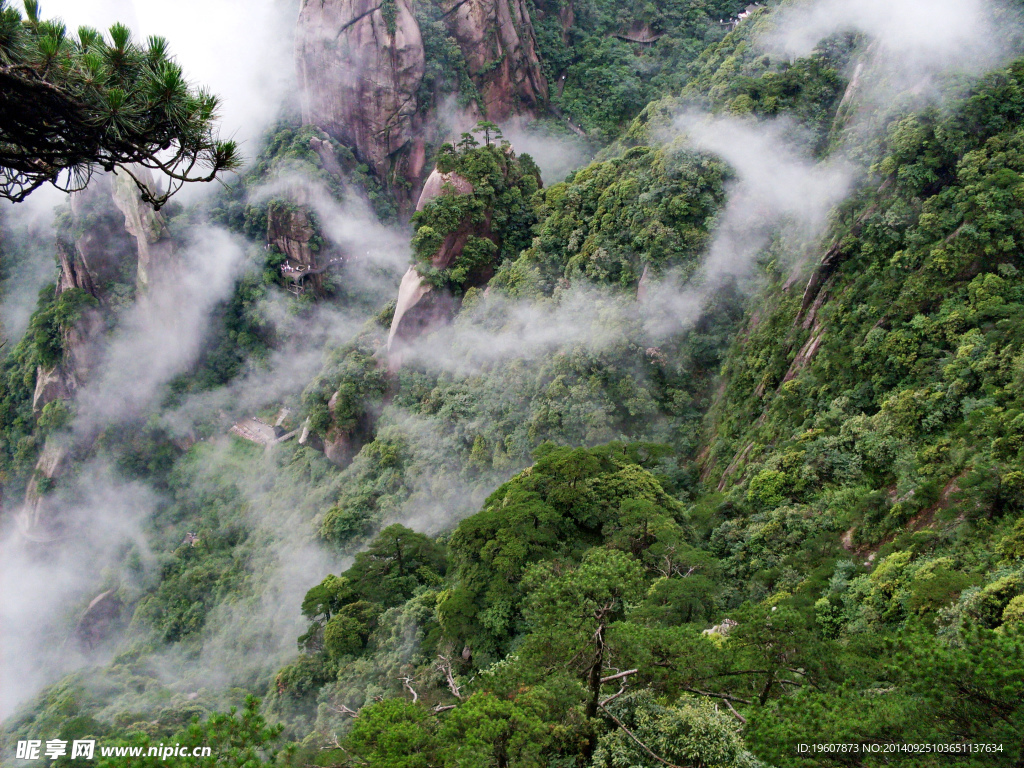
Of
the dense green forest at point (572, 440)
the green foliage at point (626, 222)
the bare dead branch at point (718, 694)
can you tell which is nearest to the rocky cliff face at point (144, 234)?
the dense green forest at point (572, 440)

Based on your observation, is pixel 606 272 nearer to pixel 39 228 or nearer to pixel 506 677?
pixel 506 677

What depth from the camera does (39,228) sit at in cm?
5081

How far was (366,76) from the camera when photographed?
44906 millimetres

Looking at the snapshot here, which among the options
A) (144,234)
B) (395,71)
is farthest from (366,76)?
(144,234)

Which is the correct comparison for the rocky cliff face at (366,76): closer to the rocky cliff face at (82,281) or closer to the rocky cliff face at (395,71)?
the rocky cliff face at (395,71)

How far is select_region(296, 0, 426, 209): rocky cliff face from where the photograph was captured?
44.1 meters

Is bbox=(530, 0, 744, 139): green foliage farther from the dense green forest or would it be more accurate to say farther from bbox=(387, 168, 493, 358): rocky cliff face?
bbox=(387, 168, 493, 358): rocky cliff face

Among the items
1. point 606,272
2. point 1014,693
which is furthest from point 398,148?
point 1014,693

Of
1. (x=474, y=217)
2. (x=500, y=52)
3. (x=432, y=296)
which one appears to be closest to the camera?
(x=432, y=296)

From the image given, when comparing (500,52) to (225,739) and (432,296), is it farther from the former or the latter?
(225,739)

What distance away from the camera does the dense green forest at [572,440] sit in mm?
8734

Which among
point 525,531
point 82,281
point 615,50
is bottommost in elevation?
point 525,531

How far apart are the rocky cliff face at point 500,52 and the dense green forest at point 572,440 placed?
764 millimetres

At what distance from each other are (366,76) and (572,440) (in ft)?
112
